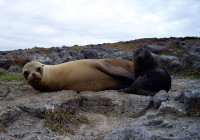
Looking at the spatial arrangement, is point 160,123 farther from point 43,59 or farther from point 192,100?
point 43,59

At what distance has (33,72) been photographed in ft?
19.5

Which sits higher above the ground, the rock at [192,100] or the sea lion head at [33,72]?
the sea lion head at [33,72]

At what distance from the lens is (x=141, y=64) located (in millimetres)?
6855

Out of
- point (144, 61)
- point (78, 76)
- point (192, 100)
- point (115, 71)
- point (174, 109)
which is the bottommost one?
point (174, 109)

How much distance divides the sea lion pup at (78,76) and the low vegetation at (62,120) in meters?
1.55

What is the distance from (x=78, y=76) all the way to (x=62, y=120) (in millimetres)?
2105

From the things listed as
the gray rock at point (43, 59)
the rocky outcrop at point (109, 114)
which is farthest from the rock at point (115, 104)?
the gray rock at point (43, 59)

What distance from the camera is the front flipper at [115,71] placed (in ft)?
21.0

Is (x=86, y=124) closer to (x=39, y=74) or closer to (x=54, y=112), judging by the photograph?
(x=54, y=112)

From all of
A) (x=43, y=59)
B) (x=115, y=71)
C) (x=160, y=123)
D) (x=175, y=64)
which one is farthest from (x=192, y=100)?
(x=43, y=59)

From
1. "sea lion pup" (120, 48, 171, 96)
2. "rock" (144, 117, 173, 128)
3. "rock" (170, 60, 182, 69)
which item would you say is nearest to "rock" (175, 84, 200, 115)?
"rock" (144, 117, 173, 128)

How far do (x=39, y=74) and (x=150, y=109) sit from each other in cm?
312

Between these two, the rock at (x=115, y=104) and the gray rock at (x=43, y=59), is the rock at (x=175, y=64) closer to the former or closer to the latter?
the rock at (x=115, y=104)

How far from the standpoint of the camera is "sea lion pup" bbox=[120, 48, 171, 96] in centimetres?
625
